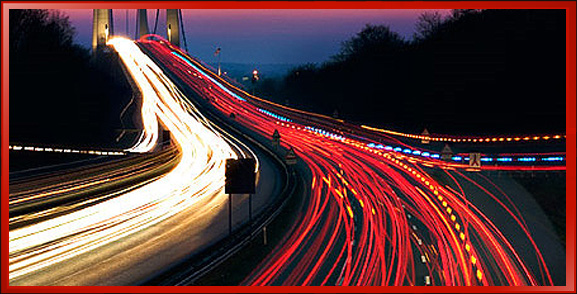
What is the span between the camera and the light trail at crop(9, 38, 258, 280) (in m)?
21.1

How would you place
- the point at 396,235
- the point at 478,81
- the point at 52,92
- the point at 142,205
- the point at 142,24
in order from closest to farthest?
the point at 396,235 → the point at 142,205 → the point at 478,81 → the point at 52,92 → the point at 142,24

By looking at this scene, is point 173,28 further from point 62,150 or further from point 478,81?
point 62,150

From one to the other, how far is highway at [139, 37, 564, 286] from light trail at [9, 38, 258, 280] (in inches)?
212

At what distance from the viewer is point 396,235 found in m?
24.2

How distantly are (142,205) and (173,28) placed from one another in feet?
348

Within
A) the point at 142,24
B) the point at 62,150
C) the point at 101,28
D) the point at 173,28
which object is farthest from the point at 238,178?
the point at 142,24

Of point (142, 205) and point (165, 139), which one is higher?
point (165, 139)

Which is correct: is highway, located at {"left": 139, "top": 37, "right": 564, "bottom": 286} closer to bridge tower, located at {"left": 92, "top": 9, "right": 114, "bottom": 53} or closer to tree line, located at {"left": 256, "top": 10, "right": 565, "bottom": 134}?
tree line, located at {"left": 256, "top": 10, "right": 565, "bottom": 134}

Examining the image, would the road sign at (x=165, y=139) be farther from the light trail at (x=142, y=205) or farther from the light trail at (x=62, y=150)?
the light trail at (x=62, y=150)

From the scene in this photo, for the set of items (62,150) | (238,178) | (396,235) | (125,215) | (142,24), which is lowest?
(396,235)

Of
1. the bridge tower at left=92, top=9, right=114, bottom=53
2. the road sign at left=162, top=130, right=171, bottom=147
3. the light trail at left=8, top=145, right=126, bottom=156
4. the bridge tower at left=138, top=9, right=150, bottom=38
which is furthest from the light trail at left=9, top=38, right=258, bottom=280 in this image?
the bridge tower at left=138, top=9, right=150, bottom=38

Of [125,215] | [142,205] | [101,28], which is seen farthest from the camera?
[101,28]

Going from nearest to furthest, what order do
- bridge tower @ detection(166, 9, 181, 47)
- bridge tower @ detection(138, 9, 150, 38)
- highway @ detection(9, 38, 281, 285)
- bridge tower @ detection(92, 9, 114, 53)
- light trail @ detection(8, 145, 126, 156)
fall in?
highway @ detection(9, 38, 281, 285) → light trail @ detection(8, 145, 126, 156) → bridge tower @ detection(92, 9, 114, 53) → bridge tower @ detection(166, 9, 181, 47) → bridge tower @ detection(138, 9, 150, 38)

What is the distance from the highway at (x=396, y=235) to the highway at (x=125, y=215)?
307 centimetres
